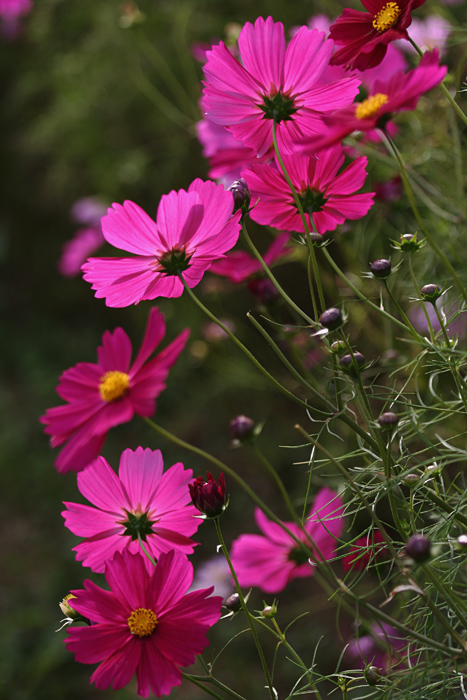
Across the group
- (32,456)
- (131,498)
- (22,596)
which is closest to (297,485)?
(22,596)

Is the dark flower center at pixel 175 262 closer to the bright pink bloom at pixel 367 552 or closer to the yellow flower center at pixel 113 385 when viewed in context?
the yellow flower center at pixel 113 385

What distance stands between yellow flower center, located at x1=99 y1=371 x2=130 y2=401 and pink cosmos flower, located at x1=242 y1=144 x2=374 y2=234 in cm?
12

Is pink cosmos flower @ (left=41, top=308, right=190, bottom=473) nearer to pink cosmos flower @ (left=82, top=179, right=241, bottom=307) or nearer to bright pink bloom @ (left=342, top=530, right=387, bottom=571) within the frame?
pink cosmos flower @ (left=82, top=179, right=241, bottom=307)

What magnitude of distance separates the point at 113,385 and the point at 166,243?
3.5 inches

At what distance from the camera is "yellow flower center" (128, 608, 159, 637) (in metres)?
0.33

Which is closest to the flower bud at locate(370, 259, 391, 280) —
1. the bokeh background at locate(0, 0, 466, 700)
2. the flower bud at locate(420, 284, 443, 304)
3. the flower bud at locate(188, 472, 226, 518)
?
the flower bud at locate(420, 284, 443, 304)

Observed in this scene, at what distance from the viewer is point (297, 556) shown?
49 centimetres

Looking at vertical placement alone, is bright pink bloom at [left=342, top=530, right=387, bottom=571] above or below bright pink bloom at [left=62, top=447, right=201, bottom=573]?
below

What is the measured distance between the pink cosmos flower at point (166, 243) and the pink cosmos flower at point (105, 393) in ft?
0.07

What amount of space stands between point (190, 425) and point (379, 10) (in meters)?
1.43

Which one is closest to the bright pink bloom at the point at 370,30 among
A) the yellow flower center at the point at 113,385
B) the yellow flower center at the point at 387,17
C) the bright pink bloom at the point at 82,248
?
the yellow flower center at the point at 387,17

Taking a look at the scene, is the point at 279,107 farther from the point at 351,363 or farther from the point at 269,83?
the point at 351,363

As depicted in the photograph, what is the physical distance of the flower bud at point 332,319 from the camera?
296mm

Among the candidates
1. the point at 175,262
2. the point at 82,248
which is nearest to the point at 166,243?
the point at 175,262
